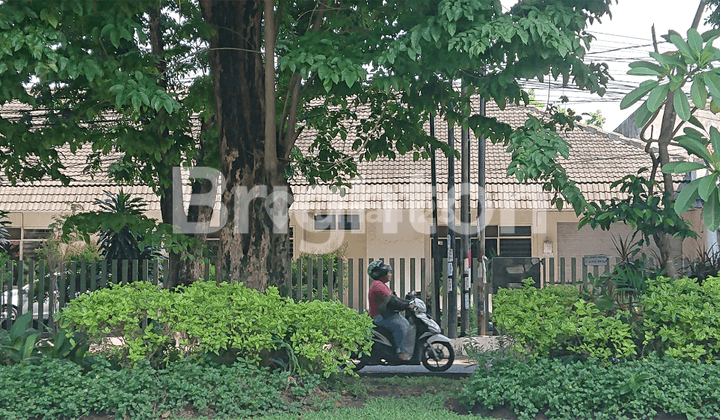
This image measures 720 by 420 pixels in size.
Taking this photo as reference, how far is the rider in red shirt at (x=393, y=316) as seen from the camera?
896cm

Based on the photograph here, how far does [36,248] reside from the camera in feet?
62.9

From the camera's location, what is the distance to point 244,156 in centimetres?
771

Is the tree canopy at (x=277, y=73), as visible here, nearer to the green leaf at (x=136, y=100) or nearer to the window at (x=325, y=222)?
the green leaf at (x=136, y=100)

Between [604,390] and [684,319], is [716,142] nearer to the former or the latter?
[684,319]

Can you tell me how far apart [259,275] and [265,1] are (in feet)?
9.80

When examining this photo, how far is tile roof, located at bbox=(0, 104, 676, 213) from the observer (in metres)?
17.0

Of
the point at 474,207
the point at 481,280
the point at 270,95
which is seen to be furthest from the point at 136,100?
the point at 474,207

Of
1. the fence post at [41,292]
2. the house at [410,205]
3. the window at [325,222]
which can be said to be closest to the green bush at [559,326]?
the fence post at [41,292]

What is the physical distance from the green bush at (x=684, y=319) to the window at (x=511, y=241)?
12.8 m

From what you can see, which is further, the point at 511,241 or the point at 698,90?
the point at 511,241

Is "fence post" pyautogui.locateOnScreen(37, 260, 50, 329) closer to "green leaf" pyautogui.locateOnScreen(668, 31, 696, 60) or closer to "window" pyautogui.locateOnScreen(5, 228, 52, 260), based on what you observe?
"green leaf" pyautogui.locateOnScreen(668, 31, 696, 60)

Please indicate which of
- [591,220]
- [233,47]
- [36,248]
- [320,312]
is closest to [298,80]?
[233,47]

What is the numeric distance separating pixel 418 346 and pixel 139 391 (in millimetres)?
4028

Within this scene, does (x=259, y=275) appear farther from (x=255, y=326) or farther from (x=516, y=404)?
(x=516, y=404)
